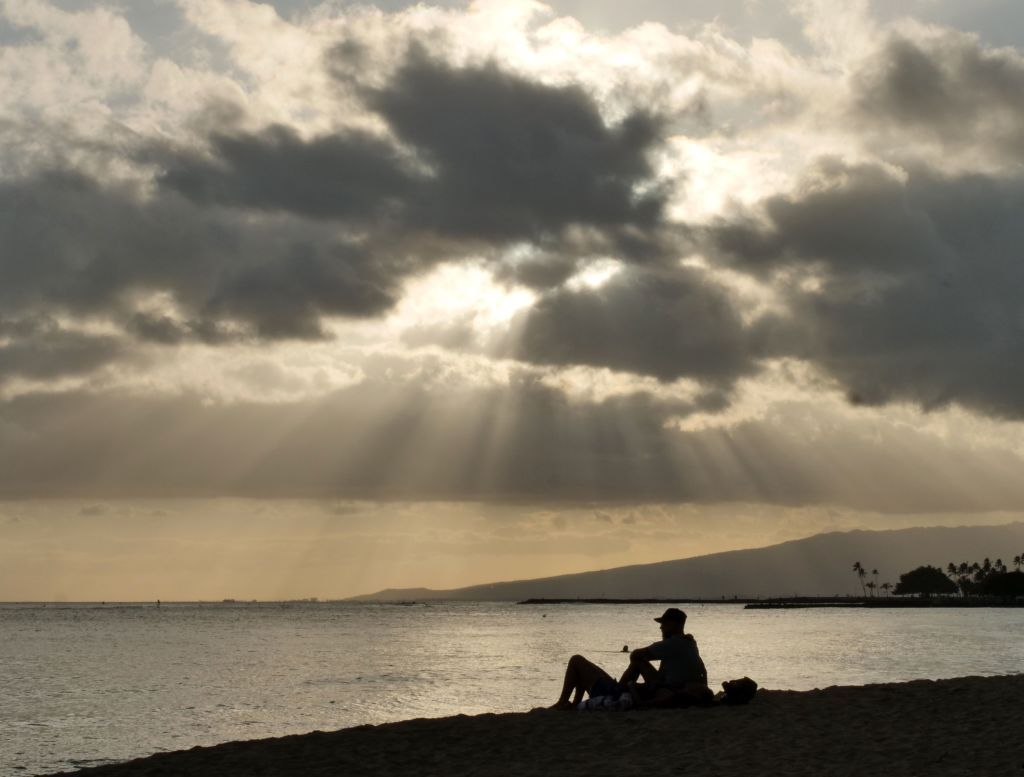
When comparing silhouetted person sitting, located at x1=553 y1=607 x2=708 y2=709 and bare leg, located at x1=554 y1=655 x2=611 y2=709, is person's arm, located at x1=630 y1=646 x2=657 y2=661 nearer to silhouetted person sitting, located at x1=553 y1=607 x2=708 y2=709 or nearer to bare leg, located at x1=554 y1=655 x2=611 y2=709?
silhouetted person sitting, located at x1=553 y1=607 x2=708 y2=709

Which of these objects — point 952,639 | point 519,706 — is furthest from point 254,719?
point 952,639

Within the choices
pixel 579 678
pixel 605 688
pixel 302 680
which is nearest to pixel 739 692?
pixel 605 688

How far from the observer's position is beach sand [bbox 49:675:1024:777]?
13789 mm

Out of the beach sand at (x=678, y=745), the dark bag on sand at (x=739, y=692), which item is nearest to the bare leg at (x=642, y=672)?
the beach sand at (x=678, y=745)

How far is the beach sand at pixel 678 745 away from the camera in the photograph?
1379 centimetres

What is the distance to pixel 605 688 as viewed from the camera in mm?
18328

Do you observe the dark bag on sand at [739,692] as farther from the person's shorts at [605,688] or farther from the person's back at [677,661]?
the person's shorts at [605,688]

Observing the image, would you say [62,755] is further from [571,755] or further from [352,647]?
[352,647]

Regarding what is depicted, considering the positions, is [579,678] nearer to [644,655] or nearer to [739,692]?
[644,655]

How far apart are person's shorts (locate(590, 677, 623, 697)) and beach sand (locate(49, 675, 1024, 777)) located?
19.5 inches

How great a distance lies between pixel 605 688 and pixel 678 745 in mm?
3415

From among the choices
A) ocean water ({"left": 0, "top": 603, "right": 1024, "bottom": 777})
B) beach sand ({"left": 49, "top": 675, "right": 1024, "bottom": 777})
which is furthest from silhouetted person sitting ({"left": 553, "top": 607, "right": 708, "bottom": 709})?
ocean water ({"left": 0, "top": 603, "right": 1024, "bottom": 777})

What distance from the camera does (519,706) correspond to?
117ft

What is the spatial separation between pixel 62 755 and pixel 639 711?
17.5 metres
